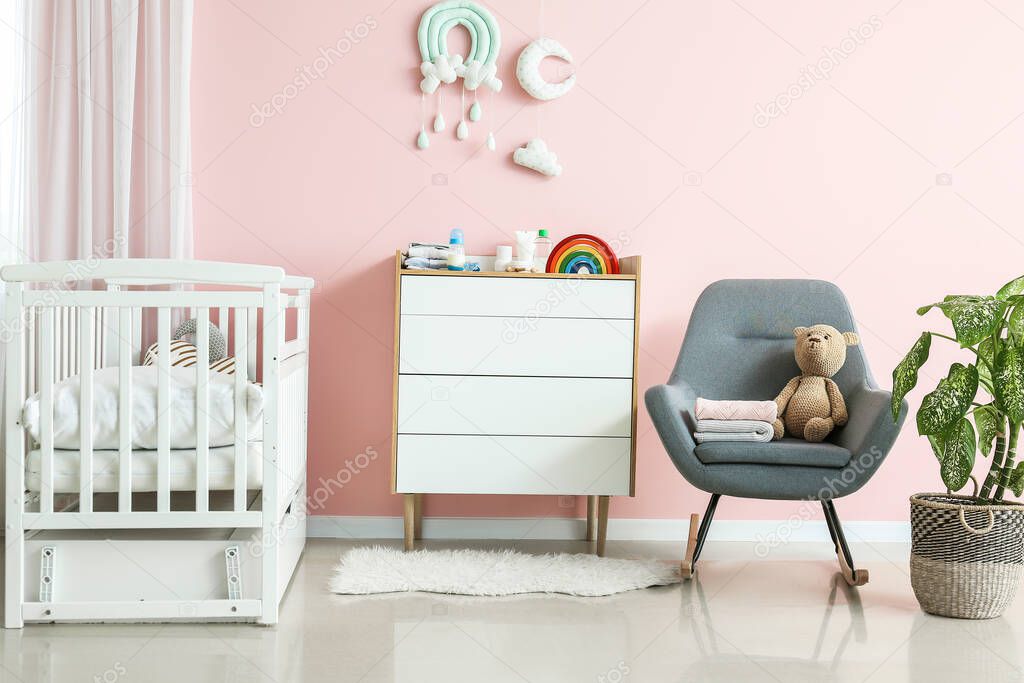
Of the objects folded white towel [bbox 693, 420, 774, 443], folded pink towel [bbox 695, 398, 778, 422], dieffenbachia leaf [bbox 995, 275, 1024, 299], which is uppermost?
dieffenbachia leaf [bbox 995, 275, 1024, 299]

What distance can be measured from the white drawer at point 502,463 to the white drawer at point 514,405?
0.09 ft

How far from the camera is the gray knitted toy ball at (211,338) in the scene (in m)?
2.86

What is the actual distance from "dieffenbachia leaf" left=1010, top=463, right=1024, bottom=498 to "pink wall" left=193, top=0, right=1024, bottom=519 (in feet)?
2.92

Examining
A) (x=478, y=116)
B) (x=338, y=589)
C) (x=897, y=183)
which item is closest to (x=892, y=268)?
(x=897, y=183)

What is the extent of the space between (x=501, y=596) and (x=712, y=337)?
1.10 metres

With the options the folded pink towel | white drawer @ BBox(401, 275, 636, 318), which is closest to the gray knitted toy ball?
white drawer @ BBox(401, 275, 636, 318)

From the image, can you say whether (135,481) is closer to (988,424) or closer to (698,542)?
(698,542)

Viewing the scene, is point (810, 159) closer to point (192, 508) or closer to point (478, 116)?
point (478, 116)

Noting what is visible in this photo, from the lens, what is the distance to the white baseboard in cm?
315

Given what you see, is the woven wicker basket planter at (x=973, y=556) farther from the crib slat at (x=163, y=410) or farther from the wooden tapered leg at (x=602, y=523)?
the crib slat at (x=163, y=410)

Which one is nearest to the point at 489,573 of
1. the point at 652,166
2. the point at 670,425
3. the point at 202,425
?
the point at 670,425

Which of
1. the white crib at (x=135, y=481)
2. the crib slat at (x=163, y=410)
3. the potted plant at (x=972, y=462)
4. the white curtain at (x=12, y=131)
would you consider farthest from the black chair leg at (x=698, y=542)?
the white curtain at (x=12, y=131)

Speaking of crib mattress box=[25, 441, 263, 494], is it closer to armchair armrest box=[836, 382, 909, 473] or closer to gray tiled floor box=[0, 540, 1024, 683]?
gray tiled floor box=[0, 540, 1024, 683]

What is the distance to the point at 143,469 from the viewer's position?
7.18 feet
